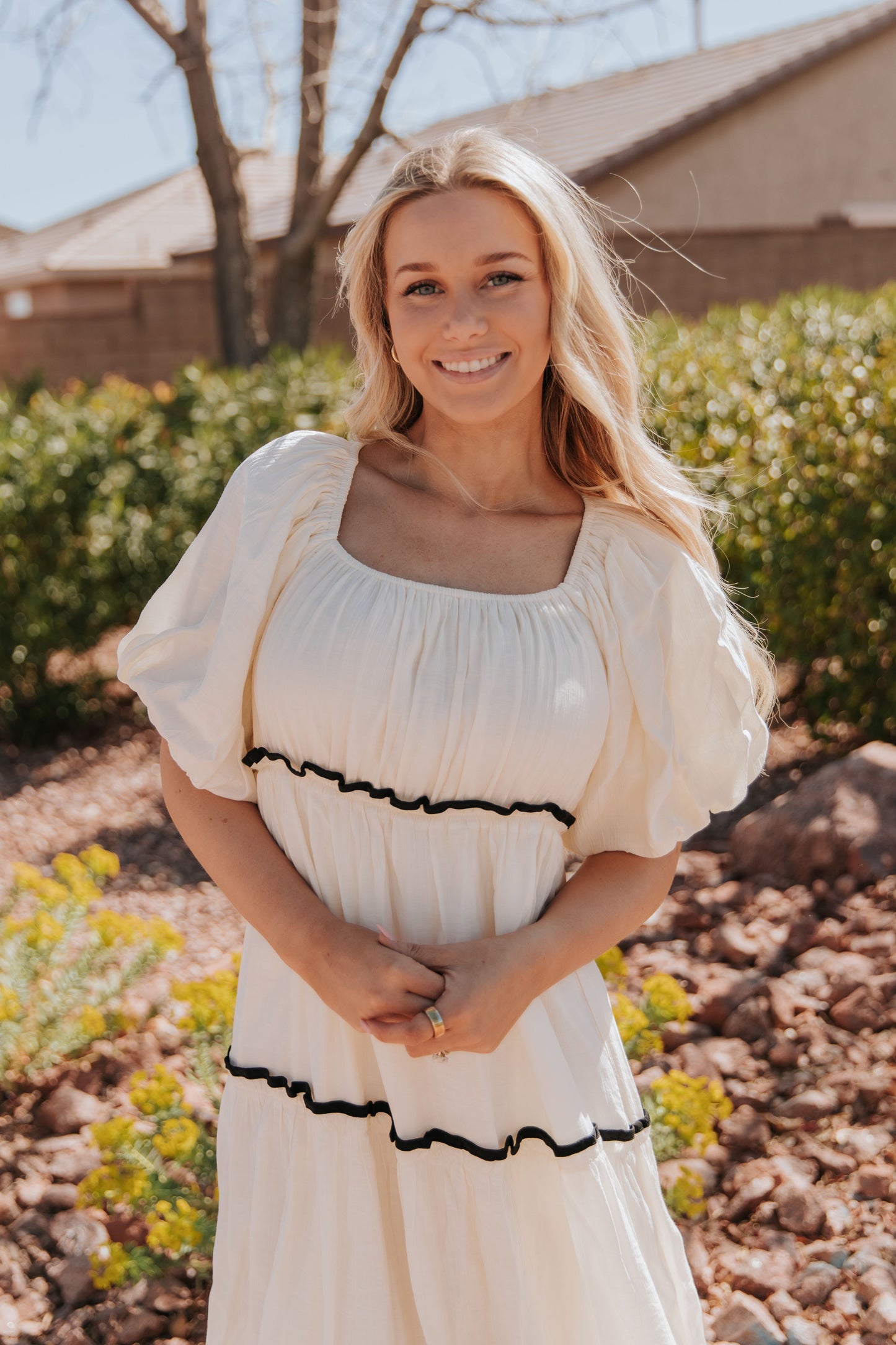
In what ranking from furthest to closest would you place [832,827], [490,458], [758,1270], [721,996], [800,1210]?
[832,827] → [721,996] → [800,1210] → [758,1270] → [490,458]

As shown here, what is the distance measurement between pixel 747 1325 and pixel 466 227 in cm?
200

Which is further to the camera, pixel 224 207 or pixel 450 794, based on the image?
pixel 224 207

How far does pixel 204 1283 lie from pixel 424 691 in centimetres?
152

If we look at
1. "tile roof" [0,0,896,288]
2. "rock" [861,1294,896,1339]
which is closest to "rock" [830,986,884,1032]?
"rock" [861,1294,896,1339]

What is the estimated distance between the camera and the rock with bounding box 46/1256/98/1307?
2.47 meters

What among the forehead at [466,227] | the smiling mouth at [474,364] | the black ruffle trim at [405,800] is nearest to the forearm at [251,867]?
the black ruffle trim at [405,800]

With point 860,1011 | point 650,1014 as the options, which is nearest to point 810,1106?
point 860,1011

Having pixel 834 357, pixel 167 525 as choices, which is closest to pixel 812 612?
pixel 834 357

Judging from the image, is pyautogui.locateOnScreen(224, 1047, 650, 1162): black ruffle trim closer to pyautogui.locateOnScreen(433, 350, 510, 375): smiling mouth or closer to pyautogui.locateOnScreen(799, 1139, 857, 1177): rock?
pyautogui.locateOnScreen(433, 350, 510, 375): smiling mouth

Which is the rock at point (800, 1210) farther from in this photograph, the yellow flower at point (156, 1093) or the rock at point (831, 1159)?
the yellow flower at point (156, 1093)

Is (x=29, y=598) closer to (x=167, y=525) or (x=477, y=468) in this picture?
(x=167, y=525)

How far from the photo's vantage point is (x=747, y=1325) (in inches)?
91.2

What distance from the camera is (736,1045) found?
3.23 m

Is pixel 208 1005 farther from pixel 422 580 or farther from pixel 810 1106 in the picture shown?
pixel 810 1106
